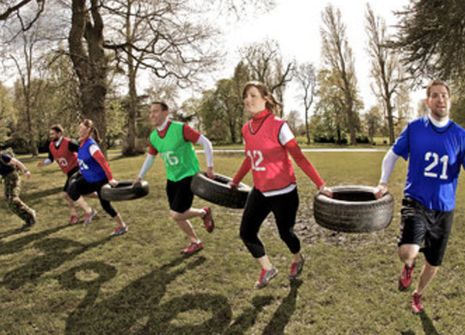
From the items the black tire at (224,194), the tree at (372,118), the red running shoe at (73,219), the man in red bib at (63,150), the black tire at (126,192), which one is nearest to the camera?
the black tire at (224,194)

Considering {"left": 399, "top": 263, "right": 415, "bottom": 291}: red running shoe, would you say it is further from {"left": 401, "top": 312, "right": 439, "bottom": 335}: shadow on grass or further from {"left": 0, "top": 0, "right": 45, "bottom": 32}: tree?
{"left": 0, "top": 0, "right": 45, "bottom": 32}: tree

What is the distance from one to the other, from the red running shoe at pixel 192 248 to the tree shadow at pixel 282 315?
2.04 m

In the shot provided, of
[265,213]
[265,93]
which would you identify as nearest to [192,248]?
[265,213]

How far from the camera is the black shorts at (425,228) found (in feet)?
11.4

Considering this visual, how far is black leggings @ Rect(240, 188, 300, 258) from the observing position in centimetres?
418

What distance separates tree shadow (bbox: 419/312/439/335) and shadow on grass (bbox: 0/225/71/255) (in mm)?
6485

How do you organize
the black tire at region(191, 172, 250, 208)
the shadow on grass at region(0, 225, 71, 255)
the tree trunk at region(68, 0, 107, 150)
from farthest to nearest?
1. the tree trunk at region(68, 0, 107, 150)
2. the shadow on grass at region(0, 225, 71, 255)
3. the black tire at region(191, 172, 250, 208)

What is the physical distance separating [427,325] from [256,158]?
2.56 m

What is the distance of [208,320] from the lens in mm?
3936

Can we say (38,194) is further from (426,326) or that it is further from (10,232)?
(426,326)

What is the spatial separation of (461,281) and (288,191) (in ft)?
9.16

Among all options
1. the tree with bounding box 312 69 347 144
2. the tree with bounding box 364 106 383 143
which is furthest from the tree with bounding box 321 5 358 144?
the tree with bounding box 364 106 383 143

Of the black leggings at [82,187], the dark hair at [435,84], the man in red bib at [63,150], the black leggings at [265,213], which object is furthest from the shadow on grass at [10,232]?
the dark hair at [435,84]

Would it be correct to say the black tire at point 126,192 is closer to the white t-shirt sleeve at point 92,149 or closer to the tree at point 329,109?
the white t-shirt sleeve at point 92,149
